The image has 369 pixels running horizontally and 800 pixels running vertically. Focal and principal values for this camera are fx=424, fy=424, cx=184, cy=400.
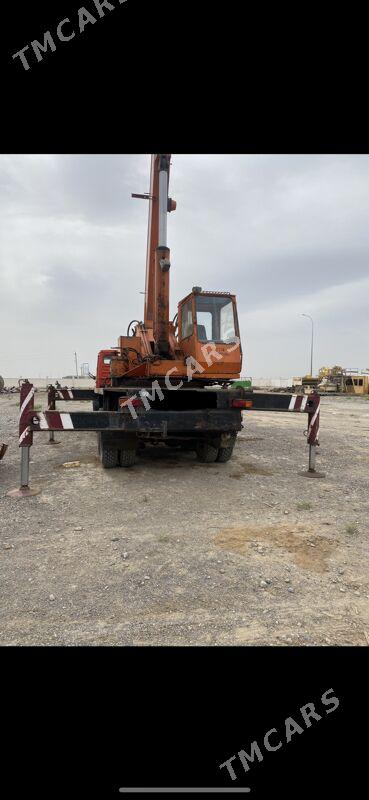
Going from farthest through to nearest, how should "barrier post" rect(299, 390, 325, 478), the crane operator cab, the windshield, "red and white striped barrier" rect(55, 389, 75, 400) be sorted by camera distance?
"red and white striped barrier" rect(55, 389, 75, 400) < the windshield < the crane operator cab < "barrier post" rect(299, 390, 325, 478)

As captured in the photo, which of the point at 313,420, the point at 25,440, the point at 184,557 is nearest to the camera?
the point at 184,557

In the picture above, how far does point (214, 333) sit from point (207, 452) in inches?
79.7

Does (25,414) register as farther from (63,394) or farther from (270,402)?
(63,394)

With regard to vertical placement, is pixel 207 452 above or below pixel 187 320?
below

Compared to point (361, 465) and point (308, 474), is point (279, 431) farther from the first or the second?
point (308, 474)

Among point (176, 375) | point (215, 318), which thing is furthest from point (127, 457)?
point (215, 318)

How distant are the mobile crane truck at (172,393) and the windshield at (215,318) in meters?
0.02

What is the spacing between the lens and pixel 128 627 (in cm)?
269

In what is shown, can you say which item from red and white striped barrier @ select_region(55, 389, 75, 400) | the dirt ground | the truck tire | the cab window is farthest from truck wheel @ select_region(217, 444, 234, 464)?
red and white striped barrier @ select_region(55, 389, 75, 400)

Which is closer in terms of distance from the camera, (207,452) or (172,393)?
(172,393)

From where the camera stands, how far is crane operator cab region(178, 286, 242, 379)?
691cm

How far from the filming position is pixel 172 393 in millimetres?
6816

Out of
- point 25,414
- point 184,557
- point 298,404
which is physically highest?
point 298,404

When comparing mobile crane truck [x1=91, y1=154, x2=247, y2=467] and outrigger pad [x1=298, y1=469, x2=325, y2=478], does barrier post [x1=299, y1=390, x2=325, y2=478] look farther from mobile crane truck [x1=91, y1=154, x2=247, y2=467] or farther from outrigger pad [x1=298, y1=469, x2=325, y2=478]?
mobile crane truck [x1=91, y1=154, x2=247, y2=467]
